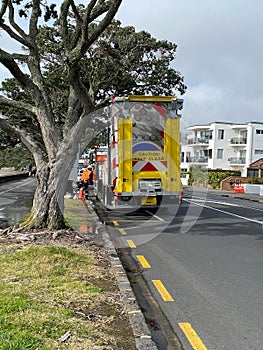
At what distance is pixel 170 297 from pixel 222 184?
38795 millimetres

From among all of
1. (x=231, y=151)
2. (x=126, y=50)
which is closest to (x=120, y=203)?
(x=126, y=50)

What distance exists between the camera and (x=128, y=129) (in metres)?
12.6

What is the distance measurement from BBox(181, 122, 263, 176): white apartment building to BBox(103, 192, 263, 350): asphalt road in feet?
170

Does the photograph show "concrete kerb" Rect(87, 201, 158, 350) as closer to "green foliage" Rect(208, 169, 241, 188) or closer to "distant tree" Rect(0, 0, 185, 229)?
"distant tree" Rect(0, 0, 185, 229)

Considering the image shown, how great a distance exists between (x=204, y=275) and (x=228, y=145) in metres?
61.0

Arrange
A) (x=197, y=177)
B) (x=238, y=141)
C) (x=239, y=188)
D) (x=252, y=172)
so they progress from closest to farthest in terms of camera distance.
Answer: (x=239, y=188) → (x=197, y=177) → (x=252, y=172) → (x=238, y=141)

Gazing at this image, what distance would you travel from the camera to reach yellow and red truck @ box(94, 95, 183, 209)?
498 inches

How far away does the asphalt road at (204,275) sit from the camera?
4.68 meters

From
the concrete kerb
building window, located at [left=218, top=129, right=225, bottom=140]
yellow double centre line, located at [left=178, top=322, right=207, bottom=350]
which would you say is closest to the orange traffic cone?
the concrete kerb

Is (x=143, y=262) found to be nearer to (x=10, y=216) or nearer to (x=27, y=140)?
(x=27, y=140)

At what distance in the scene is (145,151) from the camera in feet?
43.3

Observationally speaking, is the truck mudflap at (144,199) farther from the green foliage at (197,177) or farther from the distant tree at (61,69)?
the green foliage at (197,177)

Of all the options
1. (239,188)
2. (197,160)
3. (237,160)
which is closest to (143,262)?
(239,188)

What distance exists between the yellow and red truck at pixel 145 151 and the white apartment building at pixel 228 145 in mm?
49976
